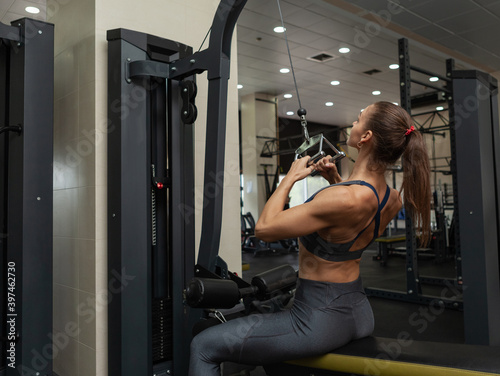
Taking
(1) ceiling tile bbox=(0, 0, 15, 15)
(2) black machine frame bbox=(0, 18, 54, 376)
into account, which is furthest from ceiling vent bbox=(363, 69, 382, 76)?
(2) black machine frame bbox=(0, 18, 54, 376)

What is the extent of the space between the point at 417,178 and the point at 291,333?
2.11ft

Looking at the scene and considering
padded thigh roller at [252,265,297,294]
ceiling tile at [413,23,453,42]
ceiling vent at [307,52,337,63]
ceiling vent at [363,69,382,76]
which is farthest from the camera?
ceiling vent at [363,69,382,76]

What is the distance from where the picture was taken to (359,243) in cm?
141

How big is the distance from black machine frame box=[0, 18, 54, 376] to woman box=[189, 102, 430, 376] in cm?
85

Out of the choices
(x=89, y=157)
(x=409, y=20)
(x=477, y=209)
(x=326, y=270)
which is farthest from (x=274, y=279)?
(x=409, y=20)

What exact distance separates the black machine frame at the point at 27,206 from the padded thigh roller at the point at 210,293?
86 cm

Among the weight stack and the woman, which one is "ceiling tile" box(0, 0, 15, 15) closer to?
the weight stack

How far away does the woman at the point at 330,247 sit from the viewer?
51.9 inches

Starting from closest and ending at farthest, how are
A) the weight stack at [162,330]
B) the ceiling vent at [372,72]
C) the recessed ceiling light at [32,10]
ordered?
the weight stack at [162,330] < the recessed ceiling light at [32,10] < the ceiling vent at [372,72]

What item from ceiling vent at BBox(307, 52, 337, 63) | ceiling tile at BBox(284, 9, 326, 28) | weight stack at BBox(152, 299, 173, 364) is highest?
ceiling vent at BBox(307, 52, 337, 63)

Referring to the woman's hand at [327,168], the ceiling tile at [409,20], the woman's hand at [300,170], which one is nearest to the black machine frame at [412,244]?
the ceiling tile at [409,20]

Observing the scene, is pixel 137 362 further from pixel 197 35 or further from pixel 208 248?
pixel 197 35

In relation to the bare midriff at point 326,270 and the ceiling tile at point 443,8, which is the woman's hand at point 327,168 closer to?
the bare midriff at point 326,270

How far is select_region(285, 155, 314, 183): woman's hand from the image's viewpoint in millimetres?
1438
